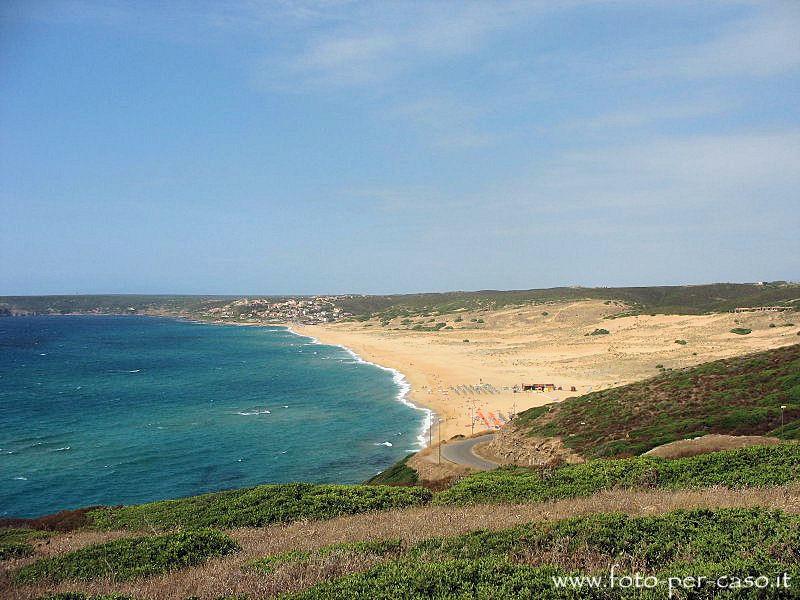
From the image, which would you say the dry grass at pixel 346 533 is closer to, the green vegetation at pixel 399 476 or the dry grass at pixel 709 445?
the dry grass at pixel 709 445

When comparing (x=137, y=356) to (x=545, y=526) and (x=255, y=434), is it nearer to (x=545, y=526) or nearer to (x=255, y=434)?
(x=255, y=434)

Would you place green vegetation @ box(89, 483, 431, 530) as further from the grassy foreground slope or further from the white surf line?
the white surf line

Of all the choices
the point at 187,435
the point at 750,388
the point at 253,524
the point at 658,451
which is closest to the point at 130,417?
the point at 187,435

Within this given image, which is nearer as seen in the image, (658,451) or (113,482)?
(658,451)

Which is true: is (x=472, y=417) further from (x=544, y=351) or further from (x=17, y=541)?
(x=544, y=351)

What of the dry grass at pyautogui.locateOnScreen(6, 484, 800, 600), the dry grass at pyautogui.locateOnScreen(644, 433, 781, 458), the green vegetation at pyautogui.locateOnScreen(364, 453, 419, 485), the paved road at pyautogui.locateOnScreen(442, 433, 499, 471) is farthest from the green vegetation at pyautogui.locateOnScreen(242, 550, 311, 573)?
the paved road at pyautogui.locateOnScreen(442, 433, 499, 471)

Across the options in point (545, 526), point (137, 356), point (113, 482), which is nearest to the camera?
point (545, 526)
